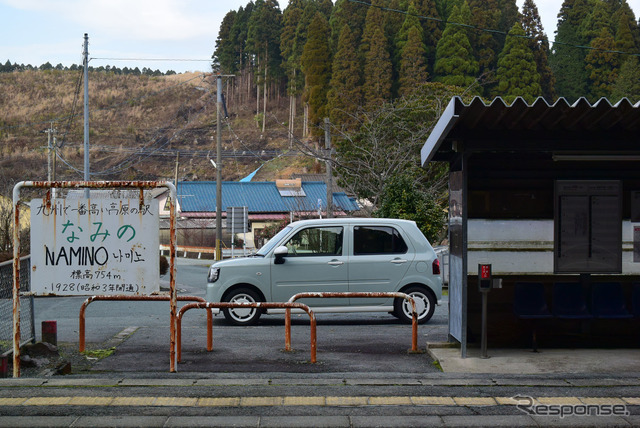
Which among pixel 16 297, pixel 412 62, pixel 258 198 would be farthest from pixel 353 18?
pixel 16 297

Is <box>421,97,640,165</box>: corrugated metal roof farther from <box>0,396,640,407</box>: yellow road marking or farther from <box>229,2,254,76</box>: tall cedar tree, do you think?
<box>229,2,254,76</box>: tall cedar tree

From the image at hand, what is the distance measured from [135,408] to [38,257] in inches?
101

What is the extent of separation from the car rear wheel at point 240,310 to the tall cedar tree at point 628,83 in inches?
1990

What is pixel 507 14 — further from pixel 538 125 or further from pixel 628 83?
pixel 538 125

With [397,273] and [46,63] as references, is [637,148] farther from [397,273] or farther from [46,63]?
[46,63]

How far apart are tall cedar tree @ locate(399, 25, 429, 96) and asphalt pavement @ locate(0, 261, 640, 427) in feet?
165

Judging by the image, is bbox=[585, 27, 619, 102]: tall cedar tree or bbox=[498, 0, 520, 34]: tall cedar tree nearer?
bbox=[585, 27, 619, 102]: tall cedar tree

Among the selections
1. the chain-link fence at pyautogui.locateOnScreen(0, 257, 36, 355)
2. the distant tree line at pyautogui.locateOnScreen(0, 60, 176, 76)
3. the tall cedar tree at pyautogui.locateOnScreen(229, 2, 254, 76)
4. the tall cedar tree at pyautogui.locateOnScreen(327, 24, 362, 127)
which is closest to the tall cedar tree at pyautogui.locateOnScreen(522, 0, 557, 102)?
the tall cedar tree at pyautogui.locateOnScreen(327, 24, 362, 127)

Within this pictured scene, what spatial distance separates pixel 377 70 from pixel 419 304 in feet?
166

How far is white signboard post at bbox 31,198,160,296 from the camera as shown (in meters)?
7.84

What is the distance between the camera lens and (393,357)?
9406 mm

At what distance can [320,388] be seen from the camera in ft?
22.3

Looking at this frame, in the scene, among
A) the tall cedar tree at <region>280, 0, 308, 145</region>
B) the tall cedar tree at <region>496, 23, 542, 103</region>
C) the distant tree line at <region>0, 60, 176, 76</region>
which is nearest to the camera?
the tall cedar tree at <region>496, 23, 542, 103</region>

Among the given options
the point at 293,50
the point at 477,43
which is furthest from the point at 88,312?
the point at 293,50
